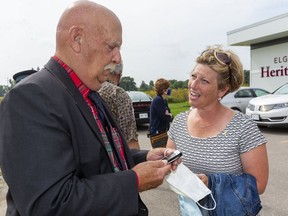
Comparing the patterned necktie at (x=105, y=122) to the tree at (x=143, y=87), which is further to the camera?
the tree at (x=143, y=87)

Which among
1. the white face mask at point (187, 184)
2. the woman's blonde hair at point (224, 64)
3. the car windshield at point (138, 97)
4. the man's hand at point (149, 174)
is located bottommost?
the car windshield at point (138, 97)

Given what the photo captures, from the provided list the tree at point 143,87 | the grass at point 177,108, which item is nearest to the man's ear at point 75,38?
the grass at point 177,108

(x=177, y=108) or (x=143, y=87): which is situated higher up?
(x=143, y=87)

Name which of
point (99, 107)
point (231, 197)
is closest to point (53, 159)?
point (99, 107)

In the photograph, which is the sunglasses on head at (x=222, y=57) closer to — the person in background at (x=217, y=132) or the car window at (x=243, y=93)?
the person in background at (x=217, y=132)

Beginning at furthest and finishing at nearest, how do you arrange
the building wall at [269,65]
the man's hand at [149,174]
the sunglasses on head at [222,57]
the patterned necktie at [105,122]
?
1. the building wall at [269,65]
2. the sunglasses on head at [222,57]
3. the patterned necktie at [105,122]
4. the man's hand at [149,174]

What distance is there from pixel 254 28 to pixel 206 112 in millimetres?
19779

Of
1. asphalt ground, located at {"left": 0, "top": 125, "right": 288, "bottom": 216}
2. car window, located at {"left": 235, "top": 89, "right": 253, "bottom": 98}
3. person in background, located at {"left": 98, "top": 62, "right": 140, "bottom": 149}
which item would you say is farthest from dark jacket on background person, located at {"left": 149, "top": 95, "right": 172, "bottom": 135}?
car window, located at {"left": 235, "top": 89, "right": 253, "bottom": 98}

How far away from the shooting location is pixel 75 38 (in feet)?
4.53

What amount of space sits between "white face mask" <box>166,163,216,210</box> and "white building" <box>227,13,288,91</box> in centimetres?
1835

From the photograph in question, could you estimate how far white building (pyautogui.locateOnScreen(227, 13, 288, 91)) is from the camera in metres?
18.6

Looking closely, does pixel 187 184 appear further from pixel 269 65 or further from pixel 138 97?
pixel 269 65

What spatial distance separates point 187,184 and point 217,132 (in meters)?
0.56

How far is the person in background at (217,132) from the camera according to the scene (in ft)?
6.42
